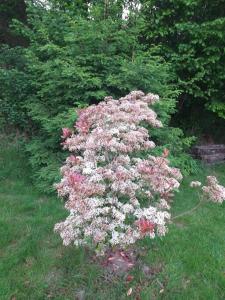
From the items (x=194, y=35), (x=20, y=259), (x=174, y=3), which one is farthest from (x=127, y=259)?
(x=174, y=3)

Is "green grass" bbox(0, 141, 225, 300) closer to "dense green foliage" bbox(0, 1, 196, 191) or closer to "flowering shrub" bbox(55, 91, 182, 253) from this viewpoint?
"flowering shrub" bbox(55, 91, 182, 253)

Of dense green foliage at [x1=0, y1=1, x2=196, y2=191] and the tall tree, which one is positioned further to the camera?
the tall tree

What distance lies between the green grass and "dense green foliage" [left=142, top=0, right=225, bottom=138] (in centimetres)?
332

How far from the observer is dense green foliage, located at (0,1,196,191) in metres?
6.43

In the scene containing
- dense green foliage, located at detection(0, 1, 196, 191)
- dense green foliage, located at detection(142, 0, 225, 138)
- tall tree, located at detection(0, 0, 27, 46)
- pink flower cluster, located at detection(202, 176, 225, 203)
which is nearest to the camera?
pink flower cluster, located at detection(202, 176, 225, 203)

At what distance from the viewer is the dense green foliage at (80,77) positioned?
643cm

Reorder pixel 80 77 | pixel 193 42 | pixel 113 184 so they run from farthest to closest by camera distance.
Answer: pixel 193 42 < pixel 80 77 < pixel 113 184

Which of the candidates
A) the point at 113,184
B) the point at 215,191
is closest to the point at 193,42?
the point at 215,191

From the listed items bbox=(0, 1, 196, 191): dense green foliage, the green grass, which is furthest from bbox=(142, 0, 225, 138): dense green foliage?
the green grass

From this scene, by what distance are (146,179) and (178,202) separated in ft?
8.01

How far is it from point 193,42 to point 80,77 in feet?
8.20

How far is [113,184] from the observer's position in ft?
11.7

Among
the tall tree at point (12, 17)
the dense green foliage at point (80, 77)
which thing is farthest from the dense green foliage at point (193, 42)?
the tall tree at point (12, 17)

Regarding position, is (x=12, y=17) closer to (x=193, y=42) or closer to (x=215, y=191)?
(x=193, y=42)
